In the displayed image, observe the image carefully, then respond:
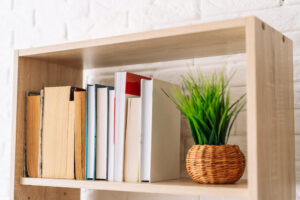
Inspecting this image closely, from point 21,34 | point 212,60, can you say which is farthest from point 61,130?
point 21,34

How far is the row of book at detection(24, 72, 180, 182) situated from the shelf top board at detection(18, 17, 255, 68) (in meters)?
0.09

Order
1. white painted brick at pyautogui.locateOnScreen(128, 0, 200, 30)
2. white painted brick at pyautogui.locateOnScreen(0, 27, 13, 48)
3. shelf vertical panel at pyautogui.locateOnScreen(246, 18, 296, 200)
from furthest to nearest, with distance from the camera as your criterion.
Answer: white painted brick at pyautogui.locateOnScreen(0, 27, 13, 48) < white painted brick at pyautogui.locateOnScreen(128, 0, 200, 30) < shelf vertical panel at pyautogui.locateOnScreen(246, 18, 296, 200)

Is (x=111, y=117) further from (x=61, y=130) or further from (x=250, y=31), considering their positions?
(x=250, y=31)

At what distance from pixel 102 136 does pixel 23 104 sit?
Answer: 29cm

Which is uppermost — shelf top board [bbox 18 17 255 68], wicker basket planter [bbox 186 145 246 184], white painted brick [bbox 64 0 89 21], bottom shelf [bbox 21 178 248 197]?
white painted brick [bbox 64 0 89 21]

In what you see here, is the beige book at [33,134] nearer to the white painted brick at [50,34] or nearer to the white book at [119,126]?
the white book at [119,126]

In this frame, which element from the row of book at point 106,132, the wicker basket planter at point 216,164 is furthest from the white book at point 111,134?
the wicker basket planter at point 216,164

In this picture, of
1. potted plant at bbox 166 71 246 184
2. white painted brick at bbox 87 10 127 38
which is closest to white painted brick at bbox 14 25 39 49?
white painted brick at bbox 87 10 127 38

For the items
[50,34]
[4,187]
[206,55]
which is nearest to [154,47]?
[206,55]

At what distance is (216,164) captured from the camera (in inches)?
37.4

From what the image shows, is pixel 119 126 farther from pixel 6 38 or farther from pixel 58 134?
pixel 6 38

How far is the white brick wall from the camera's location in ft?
3.98

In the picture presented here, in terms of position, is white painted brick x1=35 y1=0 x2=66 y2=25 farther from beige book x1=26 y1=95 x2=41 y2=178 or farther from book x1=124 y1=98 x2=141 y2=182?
book x1=124 y1=98 x2=141 y2=182

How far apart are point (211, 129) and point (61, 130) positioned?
1.44 feet
